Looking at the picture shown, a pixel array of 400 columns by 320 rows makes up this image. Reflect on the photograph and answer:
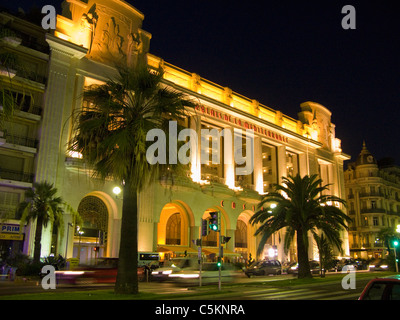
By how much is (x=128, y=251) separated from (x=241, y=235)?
39458mm

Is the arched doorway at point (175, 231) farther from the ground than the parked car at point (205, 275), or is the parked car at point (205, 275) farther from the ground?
the arched doorway at point (175, 231)

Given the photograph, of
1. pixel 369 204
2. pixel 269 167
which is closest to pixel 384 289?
pixel 269 167

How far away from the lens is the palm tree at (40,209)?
3114 centimetres

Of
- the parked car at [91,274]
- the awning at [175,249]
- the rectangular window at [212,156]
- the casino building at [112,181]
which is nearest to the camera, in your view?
the parked car at [91,274]

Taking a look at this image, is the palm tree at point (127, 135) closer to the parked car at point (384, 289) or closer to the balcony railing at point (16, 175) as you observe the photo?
the parked car at point (384, 289)

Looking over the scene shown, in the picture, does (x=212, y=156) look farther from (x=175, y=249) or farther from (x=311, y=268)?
(x=311, y=268)

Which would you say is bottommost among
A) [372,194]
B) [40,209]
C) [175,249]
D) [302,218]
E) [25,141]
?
[175,249]

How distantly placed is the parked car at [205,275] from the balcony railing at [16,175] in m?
15.9

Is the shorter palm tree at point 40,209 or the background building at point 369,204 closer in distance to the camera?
the shorter palm tree at point 40,209

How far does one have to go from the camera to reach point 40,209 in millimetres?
31484

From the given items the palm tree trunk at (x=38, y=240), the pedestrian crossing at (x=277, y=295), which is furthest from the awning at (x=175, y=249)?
the pedestrian crossing at (x=277, y=295)

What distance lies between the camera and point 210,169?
5906cm

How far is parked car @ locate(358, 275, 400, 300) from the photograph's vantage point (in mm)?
6305
